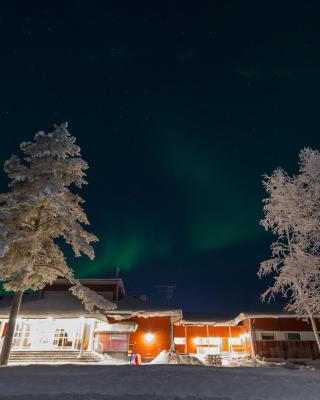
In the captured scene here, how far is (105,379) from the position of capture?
854 cm

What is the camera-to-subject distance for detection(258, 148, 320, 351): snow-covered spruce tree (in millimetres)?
17609

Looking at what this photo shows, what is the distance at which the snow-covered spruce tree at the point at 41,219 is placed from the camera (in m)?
13.8

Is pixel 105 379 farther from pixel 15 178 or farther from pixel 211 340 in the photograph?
pixel 211 340

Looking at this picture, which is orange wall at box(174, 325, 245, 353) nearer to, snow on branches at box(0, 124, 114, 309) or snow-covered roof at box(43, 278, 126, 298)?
snow-covered roof at box(43, 278, 126, 298)

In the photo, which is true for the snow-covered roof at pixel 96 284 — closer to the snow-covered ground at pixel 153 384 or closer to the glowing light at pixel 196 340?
the glowing light at pixel 196 340

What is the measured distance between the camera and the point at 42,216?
1530 cm

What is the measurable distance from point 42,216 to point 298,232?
15.4 meters

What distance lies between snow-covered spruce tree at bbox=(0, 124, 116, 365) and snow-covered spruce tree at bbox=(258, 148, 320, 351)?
425 inches

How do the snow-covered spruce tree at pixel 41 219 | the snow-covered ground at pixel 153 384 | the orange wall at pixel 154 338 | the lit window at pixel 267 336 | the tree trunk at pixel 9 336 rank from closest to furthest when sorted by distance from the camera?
the snow-covered ground at pixel 153 384 → the tree trunk at pixel 9 336 → the snow-covered spruce tree at pixel 41 219 → the orange wall at pixel 154 338 → the lit window at pixel 267 336

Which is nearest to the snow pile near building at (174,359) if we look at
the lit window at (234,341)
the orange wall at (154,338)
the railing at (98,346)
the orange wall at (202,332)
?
the railing at (98,346)

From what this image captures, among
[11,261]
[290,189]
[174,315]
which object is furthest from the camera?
[174,315]

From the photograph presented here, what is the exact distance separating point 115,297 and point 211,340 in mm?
12279

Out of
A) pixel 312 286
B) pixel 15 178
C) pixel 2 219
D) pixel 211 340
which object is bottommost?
pixel 211 340

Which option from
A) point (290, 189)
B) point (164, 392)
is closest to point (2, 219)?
point (164, 392)
